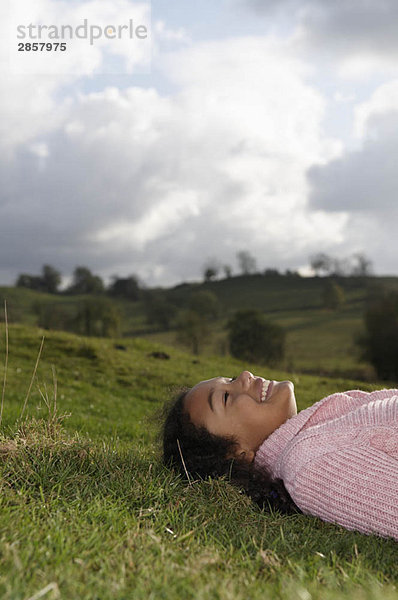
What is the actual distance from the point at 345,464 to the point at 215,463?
114cm

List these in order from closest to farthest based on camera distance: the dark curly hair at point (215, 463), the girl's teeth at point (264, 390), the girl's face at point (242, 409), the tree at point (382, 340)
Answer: the dark curly hair at point (215, 463) → the girl's face at point (242, 409) → the girl's teeth at point (264, 390) → the tree at point (382, 340)

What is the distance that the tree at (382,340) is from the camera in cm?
3978

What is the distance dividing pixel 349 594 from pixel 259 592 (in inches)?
18.0

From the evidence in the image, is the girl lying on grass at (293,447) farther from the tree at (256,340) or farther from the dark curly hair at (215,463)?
the tree at (256,340)

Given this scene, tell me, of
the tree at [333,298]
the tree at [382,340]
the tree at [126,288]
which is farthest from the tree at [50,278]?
the tree at [382,340]

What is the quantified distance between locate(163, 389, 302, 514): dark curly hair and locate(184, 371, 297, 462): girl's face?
79mm

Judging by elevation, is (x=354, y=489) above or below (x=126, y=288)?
below

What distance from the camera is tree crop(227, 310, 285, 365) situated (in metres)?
42.2

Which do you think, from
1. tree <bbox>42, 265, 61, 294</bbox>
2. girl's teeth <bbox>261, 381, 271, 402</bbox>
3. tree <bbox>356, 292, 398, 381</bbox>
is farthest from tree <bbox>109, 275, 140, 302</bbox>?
girl's teeth <bbox>261, 381, 271, 402</bbox>

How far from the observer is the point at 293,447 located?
4.61m

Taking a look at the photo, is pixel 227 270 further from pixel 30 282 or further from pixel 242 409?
pixel 242 409

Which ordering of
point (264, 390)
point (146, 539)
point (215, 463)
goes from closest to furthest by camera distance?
point (146, 539), point (215, 463), point (264, 390)

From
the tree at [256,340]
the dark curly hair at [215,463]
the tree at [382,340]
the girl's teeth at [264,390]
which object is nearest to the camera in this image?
the dark curly hair at [215,463]

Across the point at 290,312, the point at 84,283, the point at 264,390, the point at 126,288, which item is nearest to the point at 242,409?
the point at 264,390
